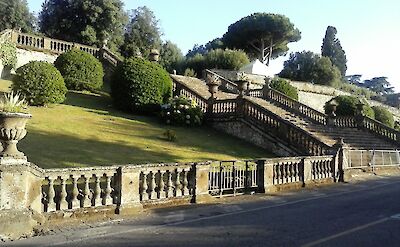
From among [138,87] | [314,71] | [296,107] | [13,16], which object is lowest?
[296,107]

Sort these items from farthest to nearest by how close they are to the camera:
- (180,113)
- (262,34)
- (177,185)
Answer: (262,34)
(180,113)
(177,185)

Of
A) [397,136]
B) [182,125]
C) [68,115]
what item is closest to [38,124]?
[68,115]

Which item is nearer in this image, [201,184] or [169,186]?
[169,186]

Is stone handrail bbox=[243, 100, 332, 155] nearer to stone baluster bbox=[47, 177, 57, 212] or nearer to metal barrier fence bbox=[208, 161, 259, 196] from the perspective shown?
metal barrier fence bbox=[208, 161, 259, 196]

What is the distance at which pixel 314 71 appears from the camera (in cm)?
5203

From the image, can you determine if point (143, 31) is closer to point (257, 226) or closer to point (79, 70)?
point (79, 70)

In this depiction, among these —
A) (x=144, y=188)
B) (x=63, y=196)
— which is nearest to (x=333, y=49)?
(x=144, y=188)

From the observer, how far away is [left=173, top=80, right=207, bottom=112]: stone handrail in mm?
23634

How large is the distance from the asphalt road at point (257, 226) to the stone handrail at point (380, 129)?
15.2 m

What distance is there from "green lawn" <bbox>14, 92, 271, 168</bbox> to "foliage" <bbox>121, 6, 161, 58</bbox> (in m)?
25.1

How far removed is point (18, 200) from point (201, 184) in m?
4.67

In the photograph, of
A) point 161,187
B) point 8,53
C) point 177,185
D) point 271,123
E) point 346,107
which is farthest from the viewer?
point 346,107

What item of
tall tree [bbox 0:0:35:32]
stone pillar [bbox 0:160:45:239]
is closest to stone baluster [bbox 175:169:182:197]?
stone pillar [bbox 0:160:45:239]

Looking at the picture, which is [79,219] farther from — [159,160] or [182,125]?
[182,125]
